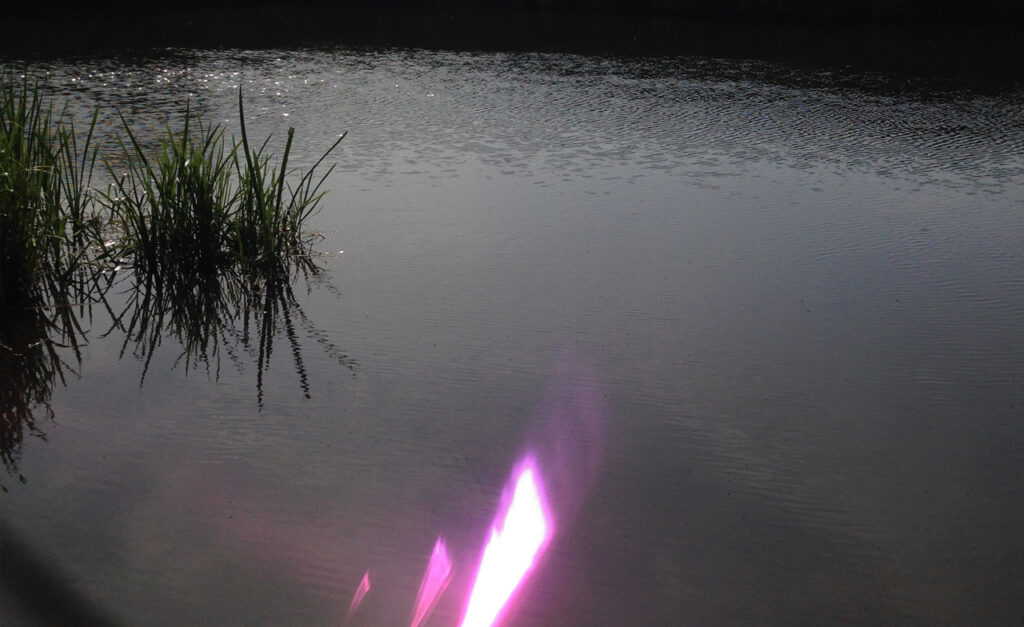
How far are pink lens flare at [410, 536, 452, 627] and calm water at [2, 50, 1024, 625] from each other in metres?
0.02

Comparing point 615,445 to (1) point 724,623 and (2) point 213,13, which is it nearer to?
(1) point 724,623

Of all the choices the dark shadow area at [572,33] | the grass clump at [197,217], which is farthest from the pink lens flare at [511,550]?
the dark shadow area at [572,33]

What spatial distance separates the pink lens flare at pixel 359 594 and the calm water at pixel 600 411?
0.05 feet

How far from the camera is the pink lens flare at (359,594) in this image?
61.9 inches

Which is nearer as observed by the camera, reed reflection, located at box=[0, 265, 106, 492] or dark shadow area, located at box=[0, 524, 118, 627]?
dark shadow area, located at box=[0, 524, 118, 627]

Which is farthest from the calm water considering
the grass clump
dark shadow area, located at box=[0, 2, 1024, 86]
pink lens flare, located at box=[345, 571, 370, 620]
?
dark shadow area, located at box=[0, 2, 1024, 86]

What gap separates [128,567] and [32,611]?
0.15m

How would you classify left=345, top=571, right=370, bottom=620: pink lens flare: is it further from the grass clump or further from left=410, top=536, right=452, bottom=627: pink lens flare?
the grass clump

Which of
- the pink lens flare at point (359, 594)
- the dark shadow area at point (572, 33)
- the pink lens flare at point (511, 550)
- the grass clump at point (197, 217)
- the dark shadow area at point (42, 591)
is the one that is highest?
the dark shadow area at point (572, 33)

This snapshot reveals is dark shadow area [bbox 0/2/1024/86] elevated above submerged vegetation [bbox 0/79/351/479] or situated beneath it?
elevated above

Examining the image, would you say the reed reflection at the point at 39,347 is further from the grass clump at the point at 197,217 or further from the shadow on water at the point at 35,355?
the grass clump at the point at 197,217

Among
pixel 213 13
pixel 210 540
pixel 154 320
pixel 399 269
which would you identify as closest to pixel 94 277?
pixel 154 320

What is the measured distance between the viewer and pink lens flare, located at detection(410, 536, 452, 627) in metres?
1.58

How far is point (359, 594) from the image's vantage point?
1.61 metres
